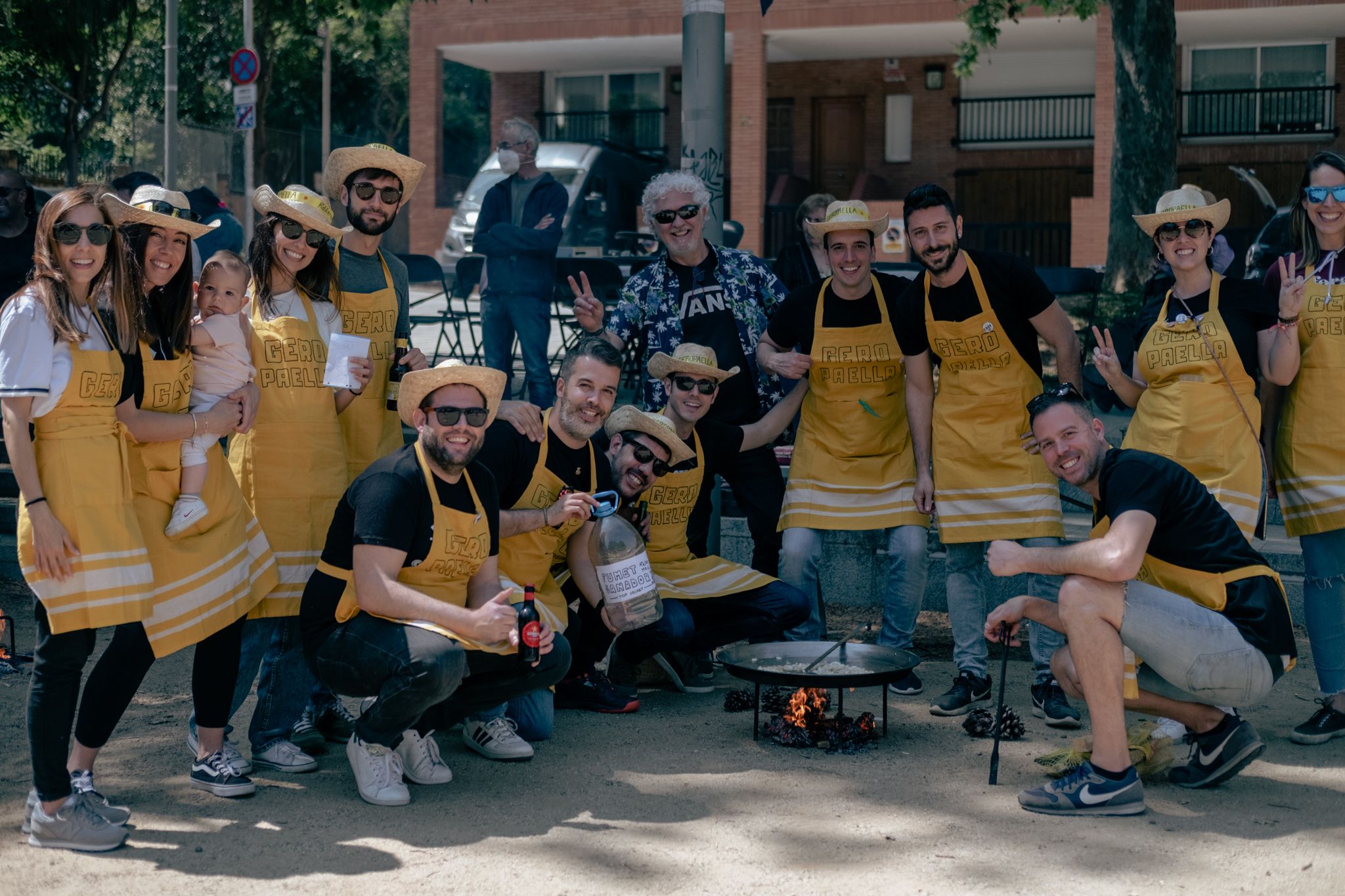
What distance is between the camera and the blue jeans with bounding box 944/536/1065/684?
232 inches

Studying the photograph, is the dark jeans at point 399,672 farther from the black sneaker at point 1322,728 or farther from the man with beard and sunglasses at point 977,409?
the black sneaker at point 1322,728

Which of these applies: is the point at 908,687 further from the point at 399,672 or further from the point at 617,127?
the point at 617,127

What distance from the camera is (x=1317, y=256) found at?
5441 millimetres

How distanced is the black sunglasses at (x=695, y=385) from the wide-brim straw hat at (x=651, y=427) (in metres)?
0.20

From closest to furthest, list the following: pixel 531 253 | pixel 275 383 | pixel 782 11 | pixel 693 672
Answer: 1. pixel 275 383
2. pixel 693 672
3. pixel 531 253
4. pixel 782 11

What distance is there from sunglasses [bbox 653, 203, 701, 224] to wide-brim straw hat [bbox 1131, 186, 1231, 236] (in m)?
1.86

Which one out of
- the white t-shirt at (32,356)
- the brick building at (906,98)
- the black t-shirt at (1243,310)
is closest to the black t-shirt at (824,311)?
the black t-shirt at (1243,310)

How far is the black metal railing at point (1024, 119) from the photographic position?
24.4 metres

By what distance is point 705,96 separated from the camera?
7.14 m

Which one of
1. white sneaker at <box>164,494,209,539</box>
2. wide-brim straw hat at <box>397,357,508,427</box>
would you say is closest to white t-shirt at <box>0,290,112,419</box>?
white sneaker at <box>164,494,209,539</box>

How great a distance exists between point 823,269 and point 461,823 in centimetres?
407

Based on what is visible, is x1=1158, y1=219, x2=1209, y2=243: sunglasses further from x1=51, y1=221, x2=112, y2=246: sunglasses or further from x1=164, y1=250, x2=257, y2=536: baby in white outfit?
x1=51, y1=221, x2=112, y2=246: sunglasses

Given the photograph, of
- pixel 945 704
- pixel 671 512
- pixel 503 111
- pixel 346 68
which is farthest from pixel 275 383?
pixel 346 68

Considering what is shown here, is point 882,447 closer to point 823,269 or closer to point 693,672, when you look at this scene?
point 693,672
